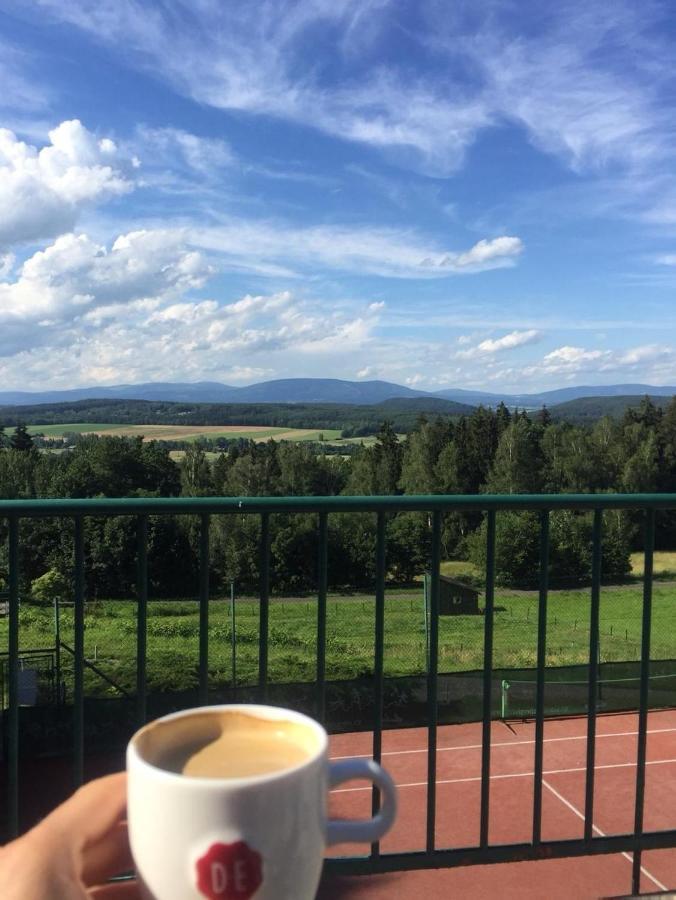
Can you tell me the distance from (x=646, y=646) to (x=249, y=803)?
2155 mm

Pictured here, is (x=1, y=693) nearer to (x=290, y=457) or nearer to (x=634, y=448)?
(x=290, y=457)

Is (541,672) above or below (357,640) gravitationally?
above

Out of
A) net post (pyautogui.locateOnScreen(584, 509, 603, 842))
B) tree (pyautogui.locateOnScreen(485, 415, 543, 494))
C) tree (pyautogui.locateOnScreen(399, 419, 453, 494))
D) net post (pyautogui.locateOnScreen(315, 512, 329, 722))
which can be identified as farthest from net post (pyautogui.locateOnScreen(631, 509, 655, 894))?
tree (pyautogui.locateOnScreen(485, 415, 543, 494))

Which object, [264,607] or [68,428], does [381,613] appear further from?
[68,428]

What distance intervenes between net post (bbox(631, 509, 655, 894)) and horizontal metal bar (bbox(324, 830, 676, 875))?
A: 0.17 feet

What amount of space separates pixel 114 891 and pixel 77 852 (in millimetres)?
72

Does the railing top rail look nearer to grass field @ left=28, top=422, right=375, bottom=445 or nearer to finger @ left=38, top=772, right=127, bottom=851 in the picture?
finger @ left=38, top=772, right=127, bottom=851

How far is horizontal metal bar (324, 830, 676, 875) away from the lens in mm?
2160

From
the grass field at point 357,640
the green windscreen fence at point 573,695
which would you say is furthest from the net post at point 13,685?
the green windscreen fence at point 573,695

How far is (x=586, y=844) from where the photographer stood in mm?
2332

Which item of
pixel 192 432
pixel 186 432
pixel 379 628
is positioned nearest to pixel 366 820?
pixel 379 628

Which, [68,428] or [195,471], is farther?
[68,428]

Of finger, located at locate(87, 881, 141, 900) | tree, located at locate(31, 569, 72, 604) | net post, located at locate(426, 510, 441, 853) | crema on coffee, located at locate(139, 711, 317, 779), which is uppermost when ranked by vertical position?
crema on coffee, located at locate(139, 711, 317, 779)

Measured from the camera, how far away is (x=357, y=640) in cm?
3516
